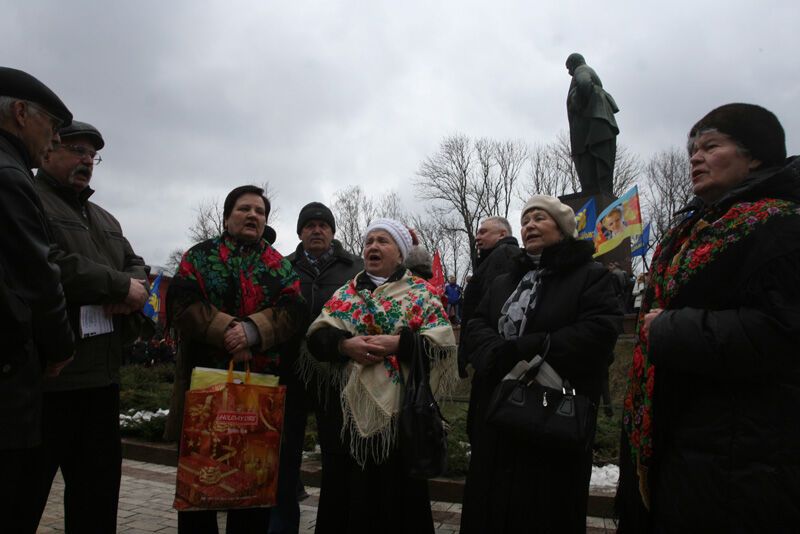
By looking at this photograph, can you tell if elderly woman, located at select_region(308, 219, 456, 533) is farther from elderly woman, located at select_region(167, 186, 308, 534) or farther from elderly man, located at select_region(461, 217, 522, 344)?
elderly man, located at select_region(461, 217, 522, 344)

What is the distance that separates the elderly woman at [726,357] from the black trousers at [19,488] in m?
2.25

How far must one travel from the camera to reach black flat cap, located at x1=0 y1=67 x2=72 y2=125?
2.17 meters

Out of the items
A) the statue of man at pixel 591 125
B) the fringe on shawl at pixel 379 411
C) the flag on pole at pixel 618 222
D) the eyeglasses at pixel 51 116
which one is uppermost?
the statue of man at pixel 591 125

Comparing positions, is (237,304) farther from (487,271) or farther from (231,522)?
(487,271)

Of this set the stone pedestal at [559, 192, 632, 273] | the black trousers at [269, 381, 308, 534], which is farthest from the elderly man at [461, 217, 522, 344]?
the stone pedestal at [559, 192, 632, 273]

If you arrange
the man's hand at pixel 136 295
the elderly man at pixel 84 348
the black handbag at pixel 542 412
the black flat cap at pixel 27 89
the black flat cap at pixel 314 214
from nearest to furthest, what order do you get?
the black flat cap at pixel 27 89 → the black handbag at pixel 542 412 → the elderly man at pixel 84 348 → the man's hand at pixel 136 295 → the black flat cap at pixel 314 214

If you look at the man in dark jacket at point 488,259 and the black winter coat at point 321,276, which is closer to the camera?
the black winter coat at point 321,276

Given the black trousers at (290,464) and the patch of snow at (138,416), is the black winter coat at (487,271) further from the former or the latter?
the patch of snow at (138,416)

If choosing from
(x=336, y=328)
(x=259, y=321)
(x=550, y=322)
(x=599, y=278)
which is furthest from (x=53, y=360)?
(x=599, y=278)

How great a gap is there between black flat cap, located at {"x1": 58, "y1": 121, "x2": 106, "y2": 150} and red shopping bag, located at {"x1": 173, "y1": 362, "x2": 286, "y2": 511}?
1371 mm

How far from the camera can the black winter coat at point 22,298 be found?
1.86m

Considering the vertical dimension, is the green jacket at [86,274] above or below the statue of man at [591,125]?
below

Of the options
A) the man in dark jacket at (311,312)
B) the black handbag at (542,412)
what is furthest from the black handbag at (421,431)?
the man in dark jacket at (311,312)

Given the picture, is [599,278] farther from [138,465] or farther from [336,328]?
[138,465]
